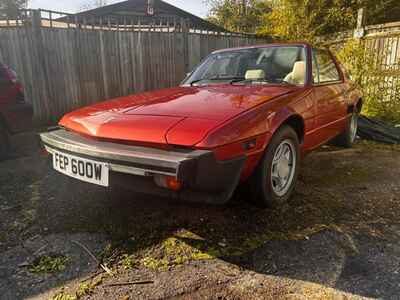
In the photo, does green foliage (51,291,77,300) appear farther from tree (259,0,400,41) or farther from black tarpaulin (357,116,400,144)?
tree (259,0,400,41)

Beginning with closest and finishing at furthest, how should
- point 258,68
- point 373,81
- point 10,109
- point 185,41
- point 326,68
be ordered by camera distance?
1. point 258,68
2. point 326,68
3. point 10,109
4. point 373,81
5. point 185,41

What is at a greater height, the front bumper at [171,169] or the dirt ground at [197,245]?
the front bumper at [171,169]

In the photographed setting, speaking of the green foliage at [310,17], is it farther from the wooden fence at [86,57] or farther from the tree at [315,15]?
the wooden fence at [86,57]

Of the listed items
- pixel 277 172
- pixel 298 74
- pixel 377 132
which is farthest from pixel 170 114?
pixel 377 132

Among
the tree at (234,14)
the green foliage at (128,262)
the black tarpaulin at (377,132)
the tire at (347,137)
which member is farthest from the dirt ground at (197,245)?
the tree at (234,14)

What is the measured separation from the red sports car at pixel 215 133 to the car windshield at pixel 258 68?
0.03 feet

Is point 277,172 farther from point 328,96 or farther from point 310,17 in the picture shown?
point 310,17

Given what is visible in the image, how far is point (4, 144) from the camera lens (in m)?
3.96

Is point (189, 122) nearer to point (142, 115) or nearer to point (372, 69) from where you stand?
point (142, 115)

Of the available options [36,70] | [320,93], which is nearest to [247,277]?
[320,93]

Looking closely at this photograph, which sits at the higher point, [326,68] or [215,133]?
[326,68]

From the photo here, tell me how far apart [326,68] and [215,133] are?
93.6 inches

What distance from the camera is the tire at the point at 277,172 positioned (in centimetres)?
226

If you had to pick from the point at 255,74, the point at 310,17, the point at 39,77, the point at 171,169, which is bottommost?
the point at 171,169
